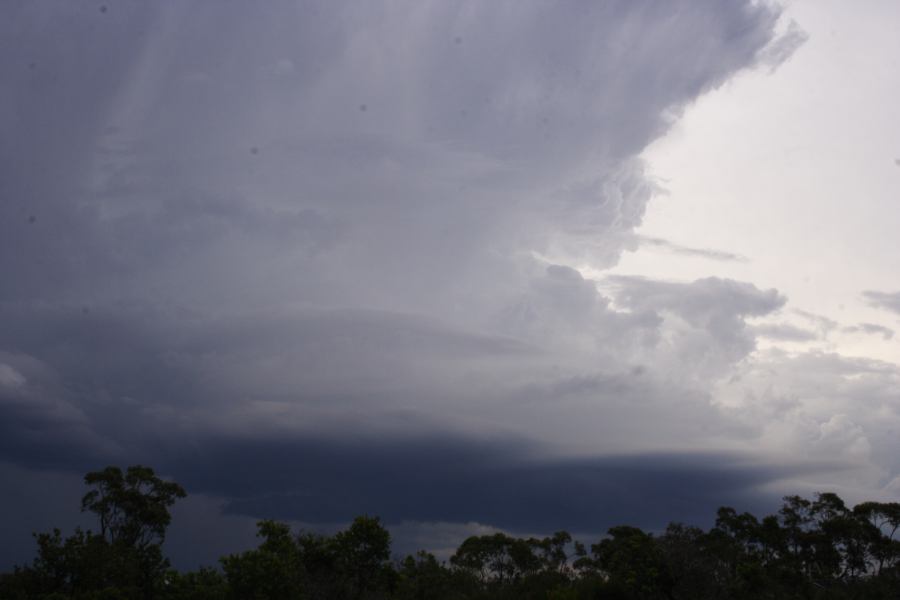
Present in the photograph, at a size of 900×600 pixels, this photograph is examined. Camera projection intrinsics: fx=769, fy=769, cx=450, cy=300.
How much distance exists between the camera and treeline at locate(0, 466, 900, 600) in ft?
137

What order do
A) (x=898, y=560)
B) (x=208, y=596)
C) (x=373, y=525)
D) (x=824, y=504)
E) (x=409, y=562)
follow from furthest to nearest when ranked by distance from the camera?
(x=824, y=504), (x=898, y=560), (x=409, y=562), (x=373, y=525), (x=208, y=596)

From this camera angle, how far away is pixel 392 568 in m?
54.9

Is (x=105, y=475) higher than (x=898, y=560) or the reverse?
higher

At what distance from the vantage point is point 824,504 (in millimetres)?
72188

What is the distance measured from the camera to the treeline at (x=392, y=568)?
41875 millimetres

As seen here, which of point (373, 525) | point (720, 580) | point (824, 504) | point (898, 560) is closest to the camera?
point (720, 580)

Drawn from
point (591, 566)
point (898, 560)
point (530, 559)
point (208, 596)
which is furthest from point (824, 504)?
point (208, 596)

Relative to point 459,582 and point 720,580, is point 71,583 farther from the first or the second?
point 720,580

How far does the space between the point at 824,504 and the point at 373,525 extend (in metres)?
45.5

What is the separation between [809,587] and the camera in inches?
2040

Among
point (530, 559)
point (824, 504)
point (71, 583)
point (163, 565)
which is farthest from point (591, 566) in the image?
point (71, 583)

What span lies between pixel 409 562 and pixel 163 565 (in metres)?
17.1

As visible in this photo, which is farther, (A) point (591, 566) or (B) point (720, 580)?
(A) point (591, 566)

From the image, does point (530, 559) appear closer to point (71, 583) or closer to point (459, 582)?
point (459, 582)
